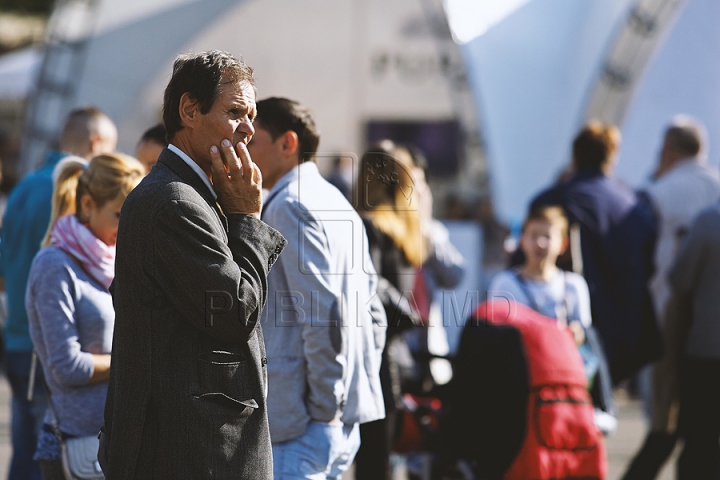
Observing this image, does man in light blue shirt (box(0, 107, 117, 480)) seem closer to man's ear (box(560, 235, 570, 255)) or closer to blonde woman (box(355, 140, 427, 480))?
blonde woman (box(355, 140, 427, 480))

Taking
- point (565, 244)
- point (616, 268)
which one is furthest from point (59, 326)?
point (616, 268)

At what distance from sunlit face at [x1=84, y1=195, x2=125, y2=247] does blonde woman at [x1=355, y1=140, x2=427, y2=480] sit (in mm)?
1211

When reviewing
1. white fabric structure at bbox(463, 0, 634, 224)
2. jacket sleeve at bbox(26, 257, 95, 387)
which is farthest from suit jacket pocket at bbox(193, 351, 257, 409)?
white fabric structure at bbox(463, 0, 634, 224)

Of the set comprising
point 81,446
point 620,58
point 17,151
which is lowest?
point 81,446

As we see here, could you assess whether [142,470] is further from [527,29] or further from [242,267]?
[527,29]

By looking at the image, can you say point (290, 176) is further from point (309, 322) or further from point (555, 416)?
point (555, 416)

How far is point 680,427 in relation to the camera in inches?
205

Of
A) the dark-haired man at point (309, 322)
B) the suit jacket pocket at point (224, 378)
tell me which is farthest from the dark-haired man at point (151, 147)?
the suit jacket pocket at point (224, 378)

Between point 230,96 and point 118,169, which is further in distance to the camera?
point 118,169

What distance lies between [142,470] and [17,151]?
8.56 m

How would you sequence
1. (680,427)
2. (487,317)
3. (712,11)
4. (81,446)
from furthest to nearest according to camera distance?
(712,11) → (680,427) → (487,317) → (81,446)

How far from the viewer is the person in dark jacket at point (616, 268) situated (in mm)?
5266

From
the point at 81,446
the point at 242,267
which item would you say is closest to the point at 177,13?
the point at 81,446

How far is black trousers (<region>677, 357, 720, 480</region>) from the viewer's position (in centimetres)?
512
